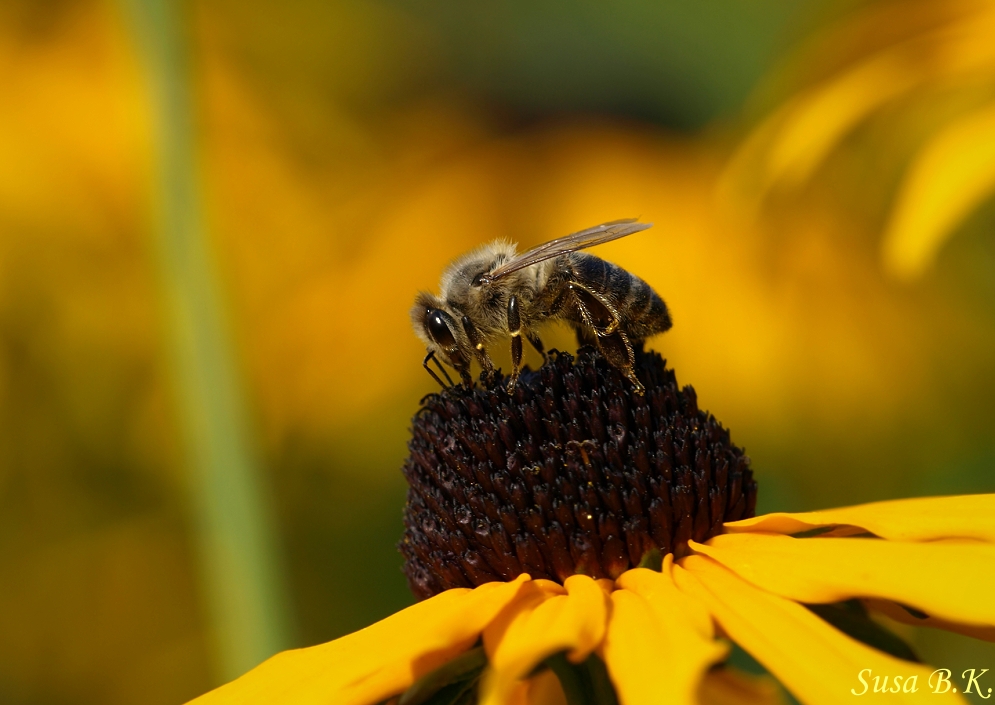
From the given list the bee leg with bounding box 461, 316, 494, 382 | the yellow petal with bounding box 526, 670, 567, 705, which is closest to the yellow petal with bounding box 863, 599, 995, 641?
the yellow petal with bounding box 526, 670, 567, 705

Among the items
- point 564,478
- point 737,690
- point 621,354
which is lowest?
point 737,690

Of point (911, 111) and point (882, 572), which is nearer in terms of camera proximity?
point (882, 572)

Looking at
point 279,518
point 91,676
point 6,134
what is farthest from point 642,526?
point 6,134

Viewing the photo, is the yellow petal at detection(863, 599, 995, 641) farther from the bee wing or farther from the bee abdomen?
the bee wing

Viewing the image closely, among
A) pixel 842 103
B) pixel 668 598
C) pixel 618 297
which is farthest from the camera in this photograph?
pixel 842 103

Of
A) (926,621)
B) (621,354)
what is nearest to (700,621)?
(926,621)

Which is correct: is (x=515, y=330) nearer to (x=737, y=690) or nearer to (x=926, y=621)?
A: (x=737, y=690)

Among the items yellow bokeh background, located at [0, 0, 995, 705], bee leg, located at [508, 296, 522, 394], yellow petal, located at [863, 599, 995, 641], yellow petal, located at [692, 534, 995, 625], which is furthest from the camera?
yellow bokeh background, located at [0, 0, 995, 705]
